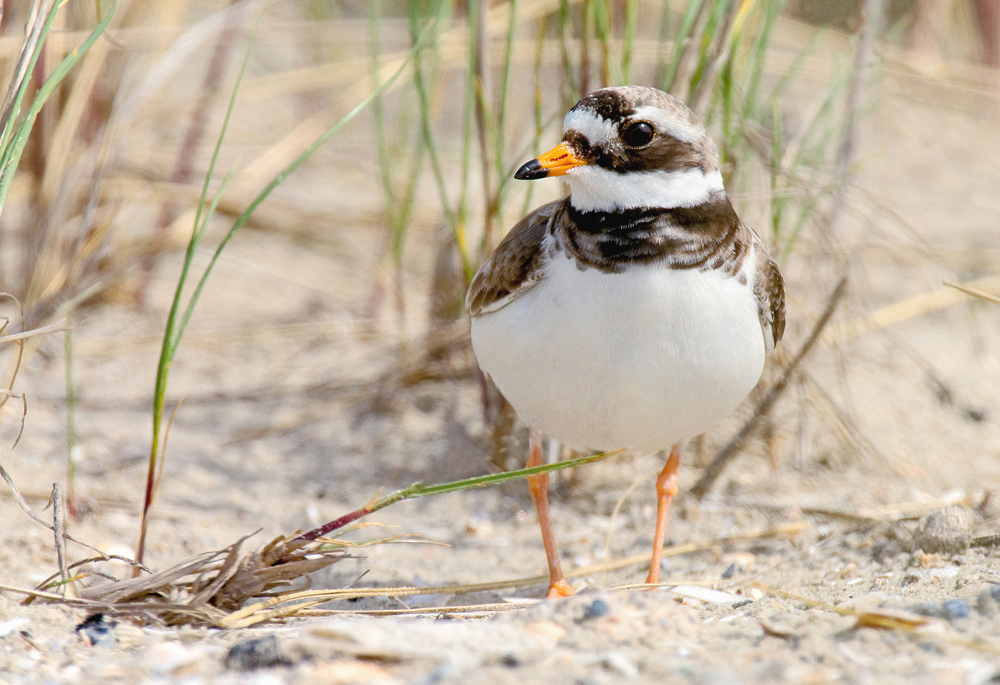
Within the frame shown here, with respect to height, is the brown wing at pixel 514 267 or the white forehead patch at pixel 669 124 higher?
the white forehead patch at pixel 669 124

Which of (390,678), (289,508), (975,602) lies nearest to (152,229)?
(289,508)

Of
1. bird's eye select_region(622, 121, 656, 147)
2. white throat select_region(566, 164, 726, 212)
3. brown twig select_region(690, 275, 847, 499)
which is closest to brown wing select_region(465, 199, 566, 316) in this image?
white throat select_region(566, 164, 726, 212)

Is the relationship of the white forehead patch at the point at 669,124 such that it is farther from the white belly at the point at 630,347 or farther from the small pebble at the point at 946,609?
the small pebble at the point at 946,609

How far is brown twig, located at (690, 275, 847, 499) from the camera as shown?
3.42 m

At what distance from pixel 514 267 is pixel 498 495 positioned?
5.39 feet

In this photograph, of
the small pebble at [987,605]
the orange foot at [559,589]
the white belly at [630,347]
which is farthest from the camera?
the orange foot at [559,589]

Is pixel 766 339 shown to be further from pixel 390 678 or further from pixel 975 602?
pixel 390 678

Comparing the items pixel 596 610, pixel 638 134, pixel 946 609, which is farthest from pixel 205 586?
pixel 946 609

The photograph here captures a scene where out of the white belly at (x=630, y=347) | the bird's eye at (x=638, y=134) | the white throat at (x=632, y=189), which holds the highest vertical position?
the bird's eye at (x=638, y=134)

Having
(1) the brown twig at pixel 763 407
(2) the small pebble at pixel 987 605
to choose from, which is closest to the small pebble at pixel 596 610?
(2) the small pebble at pixel 987 605

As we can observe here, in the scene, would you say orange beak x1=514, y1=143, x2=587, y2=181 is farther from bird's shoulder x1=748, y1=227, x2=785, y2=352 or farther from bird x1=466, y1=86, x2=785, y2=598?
bird's shoulder x1=748, y1=227, x2=785, y2=352

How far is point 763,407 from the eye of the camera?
3.79 metres

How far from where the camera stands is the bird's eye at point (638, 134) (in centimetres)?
262

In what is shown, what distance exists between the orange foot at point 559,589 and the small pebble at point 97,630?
135cm
